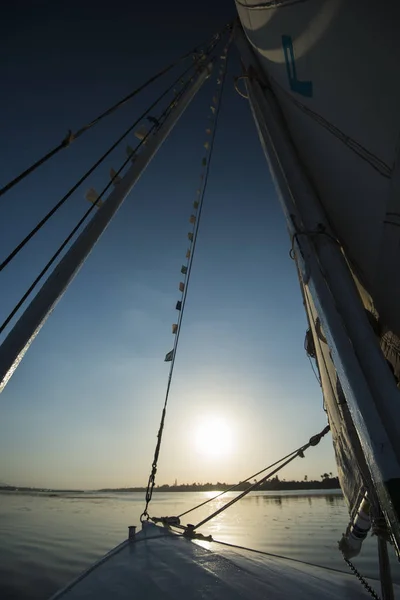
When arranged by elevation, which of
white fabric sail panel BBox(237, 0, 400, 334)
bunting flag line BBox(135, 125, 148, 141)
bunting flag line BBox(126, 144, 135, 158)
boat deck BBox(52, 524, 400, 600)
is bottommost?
boat deck BBox(52, 524, 400, 600)

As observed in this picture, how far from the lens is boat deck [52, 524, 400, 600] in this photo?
11.9ft

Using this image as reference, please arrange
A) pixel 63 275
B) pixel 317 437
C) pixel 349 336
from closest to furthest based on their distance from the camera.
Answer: pixel 349 336 < pixel 63 275 < pixel 317 437

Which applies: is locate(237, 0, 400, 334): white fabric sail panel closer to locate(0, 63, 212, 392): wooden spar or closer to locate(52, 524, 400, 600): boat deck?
locate(0, 63, 212, 392): wooden spar

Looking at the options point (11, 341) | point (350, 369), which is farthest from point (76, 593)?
point (350, 369)

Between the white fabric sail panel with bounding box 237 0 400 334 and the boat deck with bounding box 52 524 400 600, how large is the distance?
3936 millimetres

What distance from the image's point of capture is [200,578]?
4.16 meters

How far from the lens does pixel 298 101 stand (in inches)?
137

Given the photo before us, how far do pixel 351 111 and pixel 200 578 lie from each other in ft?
19.5

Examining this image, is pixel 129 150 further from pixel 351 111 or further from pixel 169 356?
pixel 169 356

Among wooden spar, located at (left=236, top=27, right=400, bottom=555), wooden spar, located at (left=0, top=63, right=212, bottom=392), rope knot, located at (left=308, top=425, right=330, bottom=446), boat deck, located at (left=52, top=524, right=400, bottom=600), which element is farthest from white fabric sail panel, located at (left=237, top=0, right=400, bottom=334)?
rope knot, located at (left=308, top=425, right=330, bottom=446)

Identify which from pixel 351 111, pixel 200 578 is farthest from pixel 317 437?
pixel 351 111

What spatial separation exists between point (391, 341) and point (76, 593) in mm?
4780

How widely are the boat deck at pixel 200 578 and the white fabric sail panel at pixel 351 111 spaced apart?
3.94 metres

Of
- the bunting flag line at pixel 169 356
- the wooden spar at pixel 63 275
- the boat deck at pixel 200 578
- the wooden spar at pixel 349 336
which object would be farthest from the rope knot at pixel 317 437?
the wooden spar at pixel 63 275
